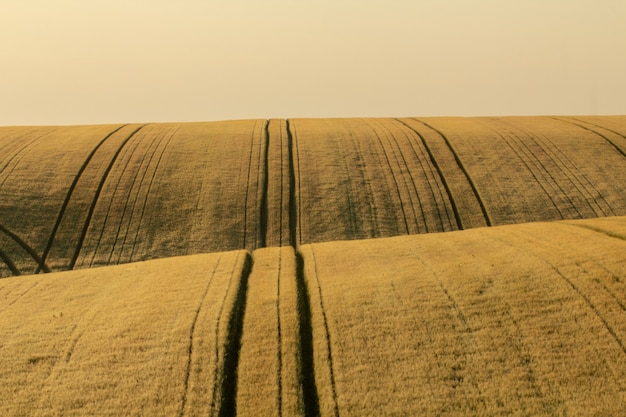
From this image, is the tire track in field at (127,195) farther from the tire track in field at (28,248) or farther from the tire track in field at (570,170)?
the tire track in field at (570,170)

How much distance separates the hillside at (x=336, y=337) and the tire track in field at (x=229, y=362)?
0.11ft

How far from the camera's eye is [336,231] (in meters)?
21.8

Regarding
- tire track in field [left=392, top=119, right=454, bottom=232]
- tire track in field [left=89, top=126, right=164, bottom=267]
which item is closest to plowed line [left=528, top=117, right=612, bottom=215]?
tire track in field [left=392, top=119, right=454, bottom=232]

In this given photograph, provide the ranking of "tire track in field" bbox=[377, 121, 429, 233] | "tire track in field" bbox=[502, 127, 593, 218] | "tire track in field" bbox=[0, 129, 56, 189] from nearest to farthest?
"tire track in field" bbox=[377, 121, 429, 233], "tire track in field" bbox=[502, 127, 593, 218], "tire track in field" bbox=[0, 129, 56, 189]

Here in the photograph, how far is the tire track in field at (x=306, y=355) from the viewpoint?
9836 millimetres

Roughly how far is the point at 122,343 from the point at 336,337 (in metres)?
4.28

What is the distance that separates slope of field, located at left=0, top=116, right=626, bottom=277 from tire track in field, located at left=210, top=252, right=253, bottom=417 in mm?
8215

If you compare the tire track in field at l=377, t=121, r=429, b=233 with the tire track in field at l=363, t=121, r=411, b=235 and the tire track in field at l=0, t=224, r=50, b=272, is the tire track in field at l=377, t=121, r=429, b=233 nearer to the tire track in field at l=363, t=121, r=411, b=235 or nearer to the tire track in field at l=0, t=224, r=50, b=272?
the tire track in field at l=363, t=121, r=411, b=235

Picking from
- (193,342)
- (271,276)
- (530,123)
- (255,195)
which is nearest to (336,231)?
(255,195)

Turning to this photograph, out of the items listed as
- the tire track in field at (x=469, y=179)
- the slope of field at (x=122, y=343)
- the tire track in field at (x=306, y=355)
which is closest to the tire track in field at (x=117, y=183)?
the slope of field at (x=122, y=343)

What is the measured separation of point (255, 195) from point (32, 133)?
1533 centimetres

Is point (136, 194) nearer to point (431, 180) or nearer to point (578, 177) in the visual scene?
point (431, 180)

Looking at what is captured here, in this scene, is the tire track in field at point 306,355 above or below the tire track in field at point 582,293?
below

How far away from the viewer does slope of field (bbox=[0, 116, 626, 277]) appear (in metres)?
21.5
